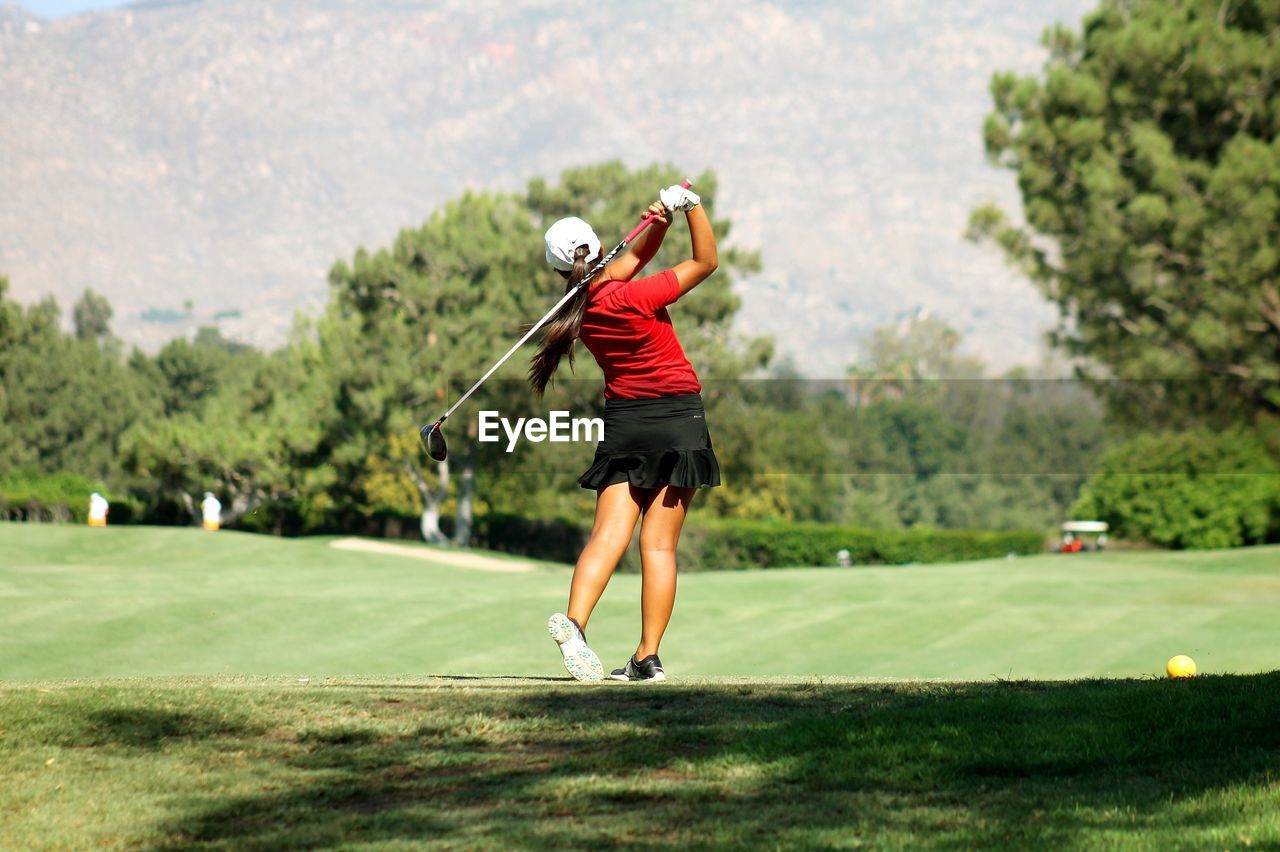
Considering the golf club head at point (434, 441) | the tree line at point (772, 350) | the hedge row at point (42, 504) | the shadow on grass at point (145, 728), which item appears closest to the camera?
the shadow on grass at point (145, 728)

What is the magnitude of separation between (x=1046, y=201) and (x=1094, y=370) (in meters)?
5.88

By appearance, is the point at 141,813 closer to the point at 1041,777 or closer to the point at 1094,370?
the point at 1041,777

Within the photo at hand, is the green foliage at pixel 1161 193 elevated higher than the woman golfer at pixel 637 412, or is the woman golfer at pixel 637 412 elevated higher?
the green foliage at pixel 1161 193

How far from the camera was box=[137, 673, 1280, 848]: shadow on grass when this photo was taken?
4285 mm

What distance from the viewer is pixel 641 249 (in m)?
7.29

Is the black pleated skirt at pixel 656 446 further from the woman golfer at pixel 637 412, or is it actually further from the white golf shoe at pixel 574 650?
the white golf shoe at pixel 574 650

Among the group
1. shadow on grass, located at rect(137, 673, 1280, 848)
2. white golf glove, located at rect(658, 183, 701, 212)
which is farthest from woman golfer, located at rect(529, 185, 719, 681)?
shadow on grass, located at rect(137, 673, 1280, 848)

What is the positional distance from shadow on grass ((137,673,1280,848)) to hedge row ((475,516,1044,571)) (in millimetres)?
40463

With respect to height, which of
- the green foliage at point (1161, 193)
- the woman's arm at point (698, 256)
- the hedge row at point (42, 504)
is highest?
the green foliage at point (1161, 193)

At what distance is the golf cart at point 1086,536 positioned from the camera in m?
35.9

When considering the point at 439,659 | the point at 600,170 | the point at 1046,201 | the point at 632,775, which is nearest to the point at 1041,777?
the point at 632,775

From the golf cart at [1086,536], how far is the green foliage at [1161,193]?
4000mm

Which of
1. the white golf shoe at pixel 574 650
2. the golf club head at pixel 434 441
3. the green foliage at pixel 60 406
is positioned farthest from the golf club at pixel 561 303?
the green foliage at pixel 60 406

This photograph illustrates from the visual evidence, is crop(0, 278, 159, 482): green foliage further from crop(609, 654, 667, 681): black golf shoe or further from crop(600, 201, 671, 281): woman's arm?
crop(600, 201, 671, 281): woman's arm
